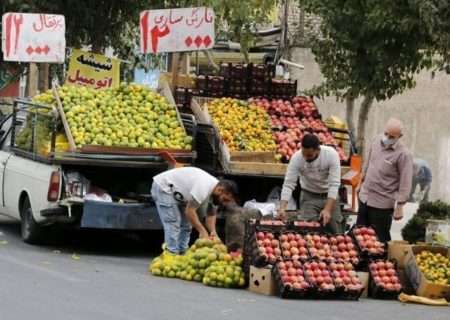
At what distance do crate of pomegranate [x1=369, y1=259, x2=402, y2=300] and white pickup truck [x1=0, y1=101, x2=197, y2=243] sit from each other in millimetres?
3075

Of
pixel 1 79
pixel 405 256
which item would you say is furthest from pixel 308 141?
pixel 1 79

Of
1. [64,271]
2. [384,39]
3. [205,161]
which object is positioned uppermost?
[384,39]

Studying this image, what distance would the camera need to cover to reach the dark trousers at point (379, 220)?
506 inches

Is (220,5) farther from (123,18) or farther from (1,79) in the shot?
(1,79)

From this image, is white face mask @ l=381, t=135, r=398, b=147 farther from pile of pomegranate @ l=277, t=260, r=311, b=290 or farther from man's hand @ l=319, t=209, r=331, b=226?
pile of pomegranate @ l=277, t=260, r=311, b=290

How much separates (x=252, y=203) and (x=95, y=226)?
2.04 metres

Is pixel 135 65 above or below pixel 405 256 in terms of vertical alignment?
above

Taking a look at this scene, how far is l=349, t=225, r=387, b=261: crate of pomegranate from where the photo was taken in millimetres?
11617

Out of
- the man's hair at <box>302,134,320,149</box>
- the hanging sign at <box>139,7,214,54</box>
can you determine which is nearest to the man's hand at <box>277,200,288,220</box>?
the man's hair at <box>302,134,320,149</box>

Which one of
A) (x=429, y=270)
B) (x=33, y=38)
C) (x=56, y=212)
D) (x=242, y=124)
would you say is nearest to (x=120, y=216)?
(x=56, y=212)

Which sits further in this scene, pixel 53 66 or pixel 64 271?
pixel 53 66

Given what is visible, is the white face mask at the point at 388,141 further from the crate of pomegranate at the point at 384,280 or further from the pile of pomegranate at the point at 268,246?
the pile of pomegranate at the point at 268,246

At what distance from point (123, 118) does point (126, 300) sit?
4519 millimetres

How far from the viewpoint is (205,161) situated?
14352 mm
